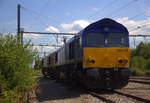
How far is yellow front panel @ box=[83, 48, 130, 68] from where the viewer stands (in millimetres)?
9578

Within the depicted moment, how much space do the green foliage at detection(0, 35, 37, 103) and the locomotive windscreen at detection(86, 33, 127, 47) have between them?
11.1 feet

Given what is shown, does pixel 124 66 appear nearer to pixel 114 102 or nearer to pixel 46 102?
pixel 114 102

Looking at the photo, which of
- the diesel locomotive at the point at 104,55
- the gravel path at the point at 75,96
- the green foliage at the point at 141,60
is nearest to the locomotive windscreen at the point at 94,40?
the diesel locomotive at the point at 104,55

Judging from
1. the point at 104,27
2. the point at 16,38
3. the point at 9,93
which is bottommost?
the point at 9,93

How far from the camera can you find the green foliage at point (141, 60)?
99.3 feet

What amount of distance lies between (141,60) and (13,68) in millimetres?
29338

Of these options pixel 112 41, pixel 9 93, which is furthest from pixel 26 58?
pixel 112 41

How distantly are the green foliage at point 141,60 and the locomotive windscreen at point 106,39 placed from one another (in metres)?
20.7

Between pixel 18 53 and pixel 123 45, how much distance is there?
5394 mm

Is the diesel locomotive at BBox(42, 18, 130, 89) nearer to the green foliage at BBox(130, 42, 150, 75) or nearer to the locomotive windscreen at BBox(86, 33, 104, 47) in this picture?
the locomotive windscreen at BBox(86, 33, 104, 47)

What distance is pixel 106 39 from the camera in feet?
33.0

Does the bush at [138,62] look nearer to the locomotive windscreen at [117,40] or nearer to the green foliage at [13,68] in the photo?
the locomotive windscreen at [117,40]

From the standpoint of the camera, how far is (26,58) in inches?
317

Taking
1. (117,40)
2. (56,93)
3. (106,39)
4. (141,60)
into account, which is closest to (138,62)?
(141,60)
